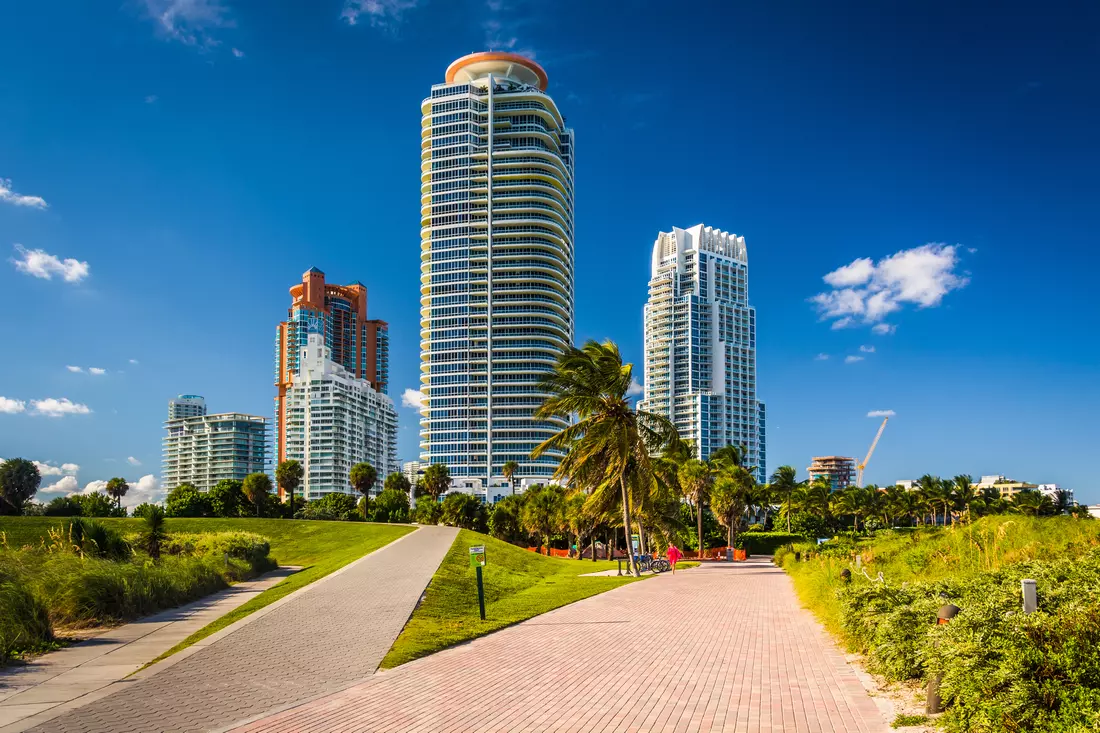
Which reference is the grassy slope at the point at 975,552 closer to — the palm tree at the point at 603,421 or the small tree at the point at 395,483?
the palm tree at the point at 603,421

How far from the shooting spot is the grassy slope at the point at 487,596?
14.0m

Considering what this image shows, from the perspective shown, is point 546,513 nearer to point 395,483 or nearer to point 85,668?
point 85,668

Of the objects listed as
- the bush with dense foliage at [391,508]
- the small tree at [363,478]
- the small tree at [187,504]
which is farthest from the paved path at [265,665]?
the bush with dense foliage at [391,508]

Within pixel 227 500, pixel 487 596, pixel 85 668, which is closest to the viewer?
pixel 85 668

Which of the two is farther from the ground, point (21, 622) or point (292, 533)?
point (21, 622)

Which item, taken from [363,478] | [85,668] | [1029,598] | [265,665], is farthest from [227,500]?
[1029,598]

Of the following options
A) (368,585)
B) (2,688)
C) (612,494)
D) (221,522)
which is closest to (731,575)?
(612,494)

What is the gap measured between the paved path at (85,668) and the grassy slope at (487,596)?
3987mm

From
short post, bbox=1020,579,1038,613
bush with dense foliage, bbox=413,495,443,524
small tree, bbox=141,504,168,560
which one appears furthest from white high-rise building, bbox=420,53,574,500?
short post, bbox=1020,579,1038,613

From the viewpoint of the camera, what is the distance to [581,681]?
1078cm

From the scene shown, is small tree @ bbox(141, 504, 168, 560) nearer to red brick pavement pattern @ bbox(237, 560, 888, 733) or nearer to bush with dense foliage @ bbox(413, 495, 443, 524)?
red brick pavement pattern @ bbox(237, 560, 888, 733)

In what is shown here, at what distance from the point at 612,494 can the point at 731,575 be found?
20.3 feet

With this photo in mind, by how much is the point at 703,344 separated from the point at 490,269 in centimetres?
6401

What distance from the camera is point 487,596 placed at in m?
21.0
